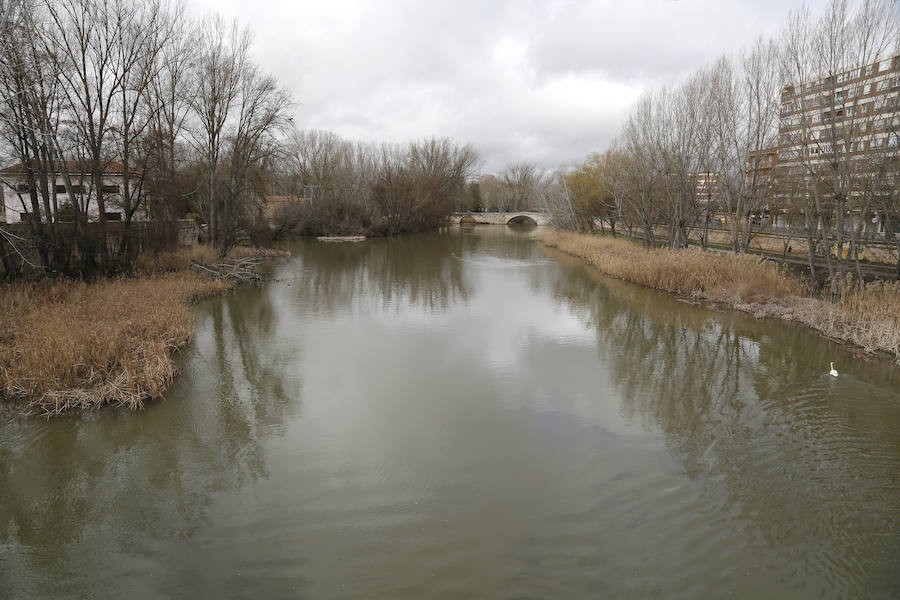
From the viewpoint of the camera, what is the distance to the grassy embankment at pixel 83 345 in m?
6.96

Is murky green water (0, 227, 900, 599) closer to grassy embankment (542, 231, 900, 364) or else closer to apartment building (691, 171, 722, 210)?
grassy embankment (542, 231, 900, 364)

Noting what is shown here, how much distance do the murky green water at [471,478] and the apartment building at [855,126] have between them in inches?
203

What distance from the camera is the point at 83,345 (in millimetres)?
7547

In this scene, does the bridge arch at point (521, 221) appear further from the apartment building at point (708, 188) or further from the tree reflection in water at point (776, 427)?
the tree reflection in water at point (776, 427)

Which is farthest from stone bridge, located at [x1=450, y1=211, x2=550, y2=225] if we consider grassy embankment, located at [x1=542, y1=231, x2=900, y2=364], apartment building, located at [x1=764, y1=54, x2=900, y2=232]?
apartment building, located at [x1=764, y1=54, x2=900, y2=232]

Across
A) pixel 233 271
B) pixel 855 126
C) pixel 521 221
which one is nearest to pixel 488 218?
pixel 521 221

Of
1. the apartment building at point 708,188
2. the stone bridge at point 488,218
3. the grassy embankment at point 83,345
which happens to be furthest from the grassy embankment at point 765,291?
the stone bridge at point 488,218

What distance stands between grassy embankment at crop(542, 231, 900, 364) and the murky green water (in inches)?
42.4

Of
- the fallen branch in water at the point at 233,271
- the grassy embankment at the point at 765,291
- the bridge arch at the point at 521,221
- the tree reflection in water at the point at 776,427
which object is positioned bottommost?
the tree reflection in water at the point at 776,427

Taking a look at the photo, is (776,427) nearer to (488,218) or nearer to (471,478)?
(471,478)

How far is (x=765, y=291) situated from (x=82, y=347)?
15609mm

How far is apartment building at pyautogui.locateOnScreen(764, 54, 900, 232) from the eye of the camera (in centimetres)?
1163

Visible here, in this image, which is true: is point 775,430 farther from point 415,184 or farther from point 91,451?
point 415,184

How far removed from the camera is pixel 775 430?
6.62m
